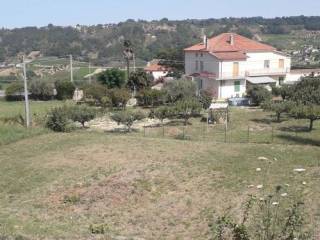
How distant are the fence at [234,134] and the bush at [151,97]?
10.1 metres

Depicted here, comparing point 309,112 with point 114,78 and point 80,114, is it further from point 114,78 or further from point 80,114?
point 114,78

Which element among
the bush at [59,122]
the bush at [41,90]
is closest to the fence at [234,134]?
the bush at [59,122]

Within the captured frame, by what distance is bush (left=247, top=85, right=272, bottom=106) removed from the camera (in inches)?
1736

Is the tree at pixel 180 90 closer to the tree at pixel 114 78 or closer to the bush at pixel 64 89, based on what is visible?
the tree at pixel 114 78

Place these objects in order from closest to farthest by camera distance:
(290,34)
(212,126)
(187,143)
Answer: (187,143) → (212,126) → (290,34)

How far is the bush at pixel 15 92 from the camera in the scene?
5584 cm

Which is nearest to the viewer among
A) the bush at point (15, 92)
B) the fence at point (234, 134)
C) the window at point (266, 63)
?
the fence at point (234, 134)

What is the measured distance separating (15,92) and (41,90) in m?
3.18

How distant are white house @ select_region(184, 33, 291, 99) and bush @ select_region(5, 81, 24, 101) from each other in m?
17.4

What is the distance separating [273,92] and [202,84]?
8974 millimetres

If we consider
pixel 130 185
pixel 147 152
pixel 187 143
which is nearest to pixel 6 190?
pixel 130 185

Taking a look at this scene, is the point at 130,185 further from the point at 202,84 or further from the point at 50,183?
the point at 202,84

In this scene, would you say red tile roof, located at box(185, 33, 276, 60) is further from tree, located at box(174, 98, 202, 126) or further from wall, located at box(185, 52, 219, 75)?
tree, located at box(174, 98, 202, 126)

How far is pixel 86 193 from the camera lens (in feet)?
61.8
